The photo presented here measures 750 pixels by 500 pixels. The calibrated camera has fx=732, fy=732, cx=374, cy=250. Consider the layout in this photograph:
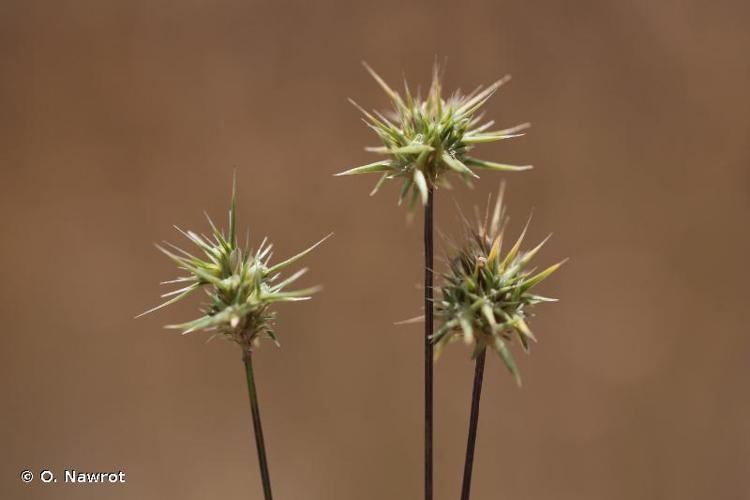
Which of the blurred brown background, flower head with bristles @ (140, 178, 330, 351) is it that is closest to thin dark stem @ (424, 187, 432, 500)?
flower head with bristles @ (140, 178, 330, 351)

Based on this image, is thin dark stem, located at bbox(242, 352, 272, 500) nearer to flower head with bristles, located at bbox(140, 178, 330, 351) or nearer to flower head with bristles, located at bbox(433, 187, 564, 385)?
flower head with bristles, located at bbox(140, 178, 330, 351)

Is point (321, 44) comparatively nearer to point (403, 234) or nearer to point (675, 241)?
point (403, 234)

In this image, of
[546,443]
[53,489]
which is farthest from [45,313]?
[546,443]

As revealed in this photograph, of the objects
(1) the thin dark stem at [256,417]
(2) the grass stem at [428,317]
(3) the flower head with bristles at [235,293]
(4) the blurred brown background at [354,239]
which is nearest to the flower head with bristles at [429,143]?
(2) the grass stem at [428,317]

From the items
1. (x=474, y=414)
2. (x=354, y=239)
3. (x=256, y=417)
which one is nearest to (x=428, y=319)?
(x=474, y=414)

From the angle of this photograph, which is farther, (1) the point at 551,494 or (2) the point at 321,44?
(1) the point at 551,494

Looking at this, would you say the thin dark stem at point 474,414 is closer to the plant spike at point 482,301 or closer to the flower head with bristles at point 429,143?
the plant spike at point 482,301
